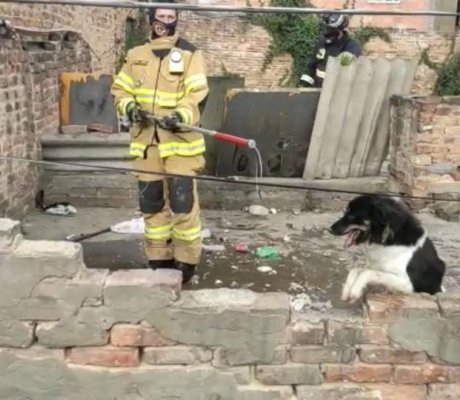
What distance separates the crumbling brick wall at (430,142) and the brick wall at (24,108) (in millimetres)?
3541

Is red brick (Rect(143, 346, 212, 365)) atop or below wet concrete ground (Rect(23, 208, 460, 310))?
atop

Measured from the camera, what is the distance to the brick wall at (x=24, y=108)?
5918 mm

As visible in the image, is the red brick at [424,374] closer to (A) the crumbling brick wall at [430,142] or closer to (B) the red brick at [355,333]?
(B) the red brick at [355,333]

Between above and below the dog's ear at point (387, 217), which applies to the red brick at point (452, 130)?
below

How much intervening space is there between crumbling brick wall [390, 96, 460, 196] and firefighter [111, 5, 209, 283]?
126 inches

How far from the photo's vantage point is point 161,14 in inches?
170

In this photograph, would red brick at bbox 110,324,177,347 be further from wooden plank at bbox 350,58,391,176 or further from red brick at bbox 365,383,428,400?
Result: wooden plank at bbox 350,58,391,176

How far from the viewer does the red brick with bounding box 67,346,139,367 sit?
349 cm

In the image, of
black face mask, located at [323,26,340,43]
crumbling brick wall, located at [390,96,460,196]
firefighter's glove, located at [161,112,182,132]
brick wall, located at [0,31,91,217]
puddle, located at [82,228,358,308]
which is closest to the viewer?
firefighter's glove, located at [161,112,182,132]

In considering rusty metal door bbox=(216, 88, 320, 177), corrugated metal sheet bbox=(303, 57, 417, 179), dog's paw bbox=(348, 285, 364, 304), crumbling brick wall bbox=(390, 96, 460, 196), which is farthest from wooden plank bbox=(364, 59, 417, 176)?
dog's paw bbox=(348, 285, 364, 304)

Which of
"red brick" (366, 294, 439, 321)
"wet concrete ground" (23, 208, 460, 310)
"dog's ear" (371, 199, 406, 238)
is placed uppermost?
"dog's ear" (371, 199, 406, 238)

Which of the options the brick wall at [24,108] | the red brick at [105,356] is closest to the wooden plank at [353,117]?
the brick wall at [24,108]

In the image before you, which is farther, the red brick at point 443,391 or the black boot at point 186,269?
the black boot at point 186,269

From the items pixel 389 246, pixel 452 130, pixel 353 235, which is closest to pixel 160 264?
pixel 353 235
